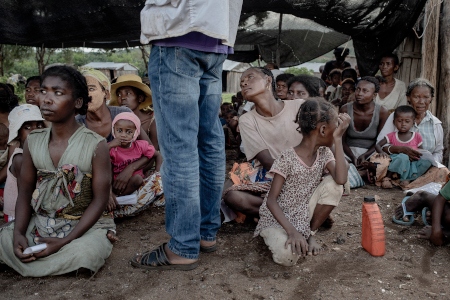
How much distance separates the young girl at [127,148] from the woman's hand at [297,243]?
1.43 m

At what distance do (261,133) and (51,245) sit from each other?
1.66 metres

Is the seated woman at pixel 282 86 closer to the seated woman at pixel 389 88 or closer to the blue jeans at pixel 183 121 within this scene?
→ the seated woman at pixel 389 88

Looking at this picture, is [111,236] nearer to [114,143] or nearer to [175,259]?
[175,259]

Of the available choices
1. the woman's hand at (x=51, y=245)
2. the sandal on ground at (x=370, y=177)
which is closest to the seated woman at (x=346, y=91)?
the sandal on ground at (x=370, y=177)

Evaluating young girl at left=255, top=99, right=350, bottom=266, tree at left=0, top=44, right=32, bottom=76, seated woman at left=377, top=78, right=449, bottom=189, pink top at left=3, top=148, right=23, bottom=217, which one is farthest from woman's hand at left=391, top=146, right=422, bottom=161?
tree at left=0, top=44, right=32, bottom=76

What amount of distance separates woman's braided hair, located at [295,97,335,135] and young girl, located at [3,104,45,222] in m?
1.96

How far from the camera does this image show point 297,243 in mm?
2438

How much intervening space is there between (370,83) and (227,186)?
2.49 meters

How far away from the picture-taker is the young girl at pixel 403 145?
171 inches

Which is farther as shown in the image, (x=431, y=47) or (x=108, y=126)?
(x=431, y=47)

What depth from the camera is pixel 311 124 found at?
2619 millimetres

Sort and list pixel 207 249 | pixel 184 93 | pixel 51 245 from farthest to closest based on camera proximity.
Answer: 1. pixel 207 249
2. pixel 51 245
3. pixel 184 93

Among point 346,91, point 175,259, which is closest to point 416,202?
point 175,259

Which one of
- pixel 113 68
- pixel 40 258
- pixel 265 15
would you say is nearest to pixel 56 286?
pixel 40 258
